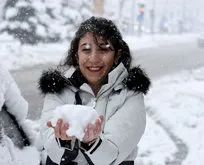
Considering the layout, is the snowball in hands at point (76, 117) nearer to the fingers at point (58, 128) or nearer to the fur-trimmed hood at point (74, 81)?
the fingers at point (58, 128)

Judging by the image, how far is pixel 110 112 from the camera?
76.4 inches

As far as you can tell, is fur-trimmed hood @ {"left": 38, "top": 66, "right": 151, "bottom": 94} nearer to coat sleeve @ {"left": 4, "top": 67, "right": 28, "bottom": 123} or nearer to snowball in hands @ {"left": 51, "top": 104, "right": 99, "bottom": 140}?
coat sleeve @ {"left": 4, "top": 67, "right": 28, "bottom": 123}

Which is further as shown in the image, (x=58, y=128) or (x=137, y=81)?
(x=137, y=81)

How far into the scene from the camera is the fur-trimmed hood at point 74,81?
79.4 inches

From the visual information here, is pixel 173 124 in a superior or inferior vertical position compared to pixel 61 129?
inferior

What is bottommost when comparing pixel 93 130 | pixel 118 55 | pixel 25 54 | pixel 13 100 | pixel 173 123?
pixel 25 54

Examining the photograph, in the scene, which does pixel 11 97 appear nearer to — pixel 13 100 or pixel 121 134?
pixel 13 100

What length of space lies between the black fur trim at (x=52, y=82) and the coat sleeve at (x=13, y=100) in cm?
24

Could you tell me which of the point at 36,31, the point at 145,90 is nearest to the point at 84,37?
the point at 145,90

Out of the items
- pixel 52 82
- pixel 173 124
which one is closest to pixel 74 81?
pixel 52 82

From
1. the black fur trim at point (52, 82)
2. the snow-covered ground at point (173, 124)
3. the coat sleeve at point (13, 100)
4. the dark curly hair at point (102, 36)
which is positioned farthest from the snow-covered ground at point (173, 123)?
the black fur trim at point (52, 82)

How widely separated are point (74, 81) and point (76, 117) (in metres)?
0.49

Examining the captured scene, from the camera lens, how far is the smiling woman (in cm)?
176

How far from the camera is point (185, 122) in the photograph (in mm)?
8266
